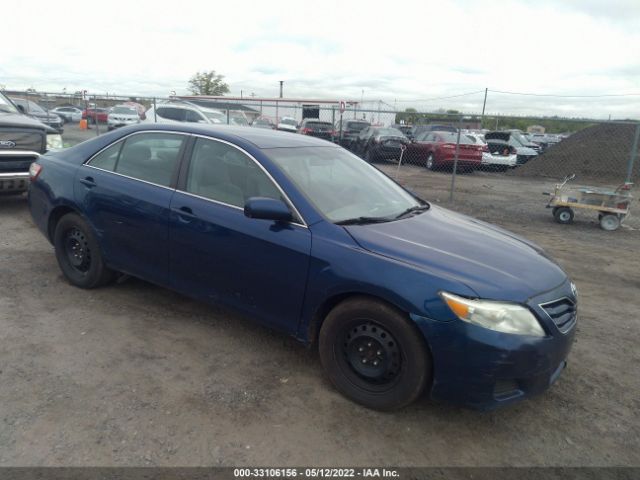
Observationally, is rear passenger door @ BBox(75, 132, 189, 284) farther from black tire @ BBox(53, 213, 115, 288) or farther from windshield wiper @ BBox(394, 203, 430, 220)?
windshield wiper @ BBox(394, 203, 430, 220)

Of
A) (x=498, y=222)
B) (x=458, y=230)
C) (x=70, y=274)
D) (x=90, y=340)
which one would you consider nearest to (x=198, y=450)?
Result: (x=90, y=340)

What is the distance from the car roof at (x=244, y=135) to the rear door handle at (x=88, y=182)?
55 centimetres

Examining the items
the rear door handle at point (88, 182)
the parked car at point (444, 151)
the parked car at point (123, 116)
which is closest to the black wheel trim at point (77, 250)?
the rear door handle at point (88, 182)

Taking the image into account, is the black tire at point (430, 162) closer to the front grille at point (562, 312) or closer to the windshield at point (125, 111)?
the front grille at point (562, 312)

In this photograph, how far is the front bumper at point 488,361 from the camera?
8.85 ft

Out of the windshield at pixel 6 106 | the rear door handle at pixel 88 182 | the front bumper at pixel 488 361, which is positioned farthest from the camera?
the windshield at pixel 6 106

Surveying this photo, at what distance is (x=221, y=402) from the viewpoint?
3.10 m

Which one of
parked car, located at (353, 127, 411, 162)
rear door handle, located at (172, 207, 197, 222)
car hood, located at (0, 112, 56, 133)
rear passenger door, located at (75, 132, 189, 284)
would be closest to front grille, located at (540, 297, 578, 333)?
rear door handle, located at (172, 207, 197, 222)

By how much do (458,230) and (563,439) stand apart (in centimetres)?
147

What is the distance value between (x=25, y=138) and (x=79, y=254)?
12.5 ft

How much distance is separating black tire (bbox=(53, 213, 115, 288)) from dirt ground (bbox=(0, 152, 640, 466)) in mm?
150

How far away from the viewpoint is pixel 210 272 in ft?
12.0

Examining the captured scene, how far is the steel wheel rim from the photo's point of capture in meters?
2.96

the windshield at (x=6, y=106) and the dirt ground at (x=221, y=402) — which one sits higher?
the windshield at (x=6, y=106)
